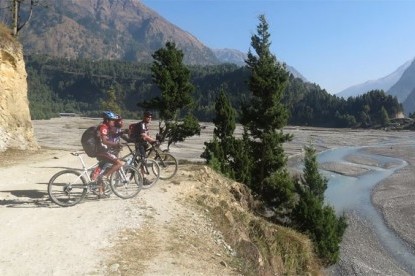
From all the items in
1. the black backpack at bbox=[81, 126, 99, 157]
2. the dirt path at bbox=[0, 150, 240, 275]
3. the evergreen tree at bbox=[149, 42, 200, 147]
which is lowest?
the dirt path at bbox=[0, 150, 240, 275]

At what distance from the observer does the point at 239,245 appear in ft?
43.1

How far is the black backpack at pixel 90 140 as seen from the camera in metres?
13.4

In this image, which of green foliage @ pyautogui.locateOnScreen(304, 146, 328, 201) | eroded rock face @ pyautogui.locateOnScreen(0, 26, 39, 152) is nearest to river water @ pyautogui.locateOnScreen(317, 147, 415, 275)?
green foliage @ pyautogui.locateOnScreen(304, 146, 328, 201)

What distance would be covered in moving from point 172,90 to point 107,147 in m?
17.4

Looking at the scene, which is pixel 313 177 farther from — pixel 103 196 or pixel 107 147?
pixel 107 147

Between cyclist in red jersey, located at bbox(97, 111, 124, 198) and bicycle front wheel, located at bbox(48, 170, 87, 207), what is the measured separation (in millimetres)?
694

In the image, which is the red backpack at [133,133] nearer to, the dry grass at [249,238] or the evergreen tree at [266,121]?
the dry grass at [249,238]

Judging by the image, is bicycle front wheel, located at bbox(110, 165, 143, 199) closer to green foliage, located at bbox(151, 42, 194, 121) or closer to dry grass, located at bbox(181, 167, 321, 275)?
dry grass, located at bbox(181, 167, 321, 275)

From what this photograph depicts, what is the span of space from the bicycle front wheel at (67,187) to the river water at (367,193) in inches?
993

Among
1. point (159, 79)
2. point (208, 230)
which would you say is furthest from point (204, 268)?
point (159, 79)

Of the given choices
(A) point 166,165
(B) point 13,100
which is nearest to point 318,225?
(A) point 166,165

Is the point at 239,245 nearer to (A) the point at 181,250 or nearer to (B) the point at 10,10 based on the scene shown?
(A) the point at 181,250

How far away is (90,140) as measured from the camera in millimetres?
13414

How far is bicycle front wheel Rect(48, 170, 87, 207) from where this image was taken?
511 inches
